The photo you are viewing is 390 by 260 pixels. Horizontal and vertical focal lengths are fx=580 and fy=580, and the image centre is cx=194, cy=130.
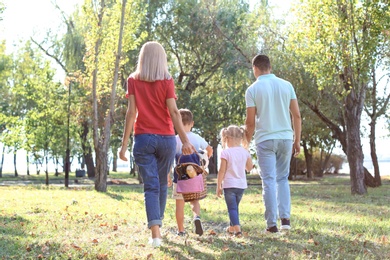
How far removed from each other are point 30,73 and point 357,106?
29.7 meters

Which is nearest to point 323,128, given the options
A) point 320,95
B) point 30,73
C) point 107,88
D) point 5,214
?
point 320,95

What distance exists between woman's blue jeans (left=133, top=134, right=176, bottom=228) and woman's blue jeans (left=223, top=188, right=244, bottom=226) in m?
1.50

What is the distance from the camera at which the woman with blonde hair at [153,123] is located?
6.50m

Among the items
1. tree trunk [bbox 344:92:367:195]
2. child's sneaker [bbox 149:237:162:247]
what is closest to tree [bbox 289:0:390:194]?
tree trunk [bbox 344:92:367:195]

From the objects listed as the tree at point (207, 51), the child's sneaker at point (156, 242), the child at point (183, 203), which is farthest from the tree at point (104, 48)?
the child's sneaker at point (156, 242)

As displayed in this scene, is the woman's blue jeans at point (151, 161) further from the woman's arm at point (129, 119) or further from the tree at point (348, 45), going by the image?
the tree at point (348, 45)

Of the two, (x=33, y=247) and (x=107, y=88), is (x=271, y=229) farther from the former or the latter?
(x=107, y=88)

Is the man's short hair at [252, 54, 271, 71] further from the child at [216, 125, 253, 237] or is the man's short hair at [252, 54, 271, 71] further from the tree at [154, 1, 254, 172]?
the tree at [154, 1, 254, 172]

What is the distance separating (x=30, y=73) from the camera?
43.3 metres

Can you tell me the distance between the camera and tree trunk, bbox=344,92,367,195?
19.7 m

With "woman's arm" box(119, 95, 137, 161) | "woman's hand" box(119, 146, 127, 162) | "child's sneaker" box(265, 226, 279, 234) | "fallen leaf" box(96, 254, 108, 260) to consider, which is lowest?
"fallen leaf" box(96, 254, 108, 260)

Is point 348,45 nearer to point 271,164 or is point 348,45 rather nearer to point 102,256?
point 271,164

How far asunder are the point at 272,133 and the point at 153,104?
1919 millimetres

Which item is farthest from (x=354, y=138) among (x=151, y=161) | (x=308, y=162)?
(x=308, y=162)
